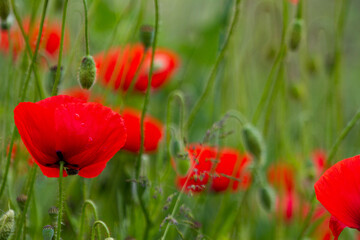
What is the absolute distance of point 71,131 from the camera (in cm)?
58

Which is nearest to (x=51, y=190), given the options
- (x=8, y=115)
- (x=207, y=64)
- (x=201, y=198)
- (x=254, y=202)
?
(x=8, y=115)

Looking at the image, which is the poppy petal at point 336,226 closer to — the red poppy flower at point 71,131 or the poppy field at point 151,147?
the poppy field at point 151,147

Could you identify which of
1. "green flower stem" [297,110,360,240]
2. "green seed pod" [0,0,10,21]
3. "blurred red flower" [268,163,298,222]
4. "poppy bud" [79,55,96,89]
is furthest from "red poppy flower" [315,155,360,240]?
"blurred red flower" [268,163,298,222]

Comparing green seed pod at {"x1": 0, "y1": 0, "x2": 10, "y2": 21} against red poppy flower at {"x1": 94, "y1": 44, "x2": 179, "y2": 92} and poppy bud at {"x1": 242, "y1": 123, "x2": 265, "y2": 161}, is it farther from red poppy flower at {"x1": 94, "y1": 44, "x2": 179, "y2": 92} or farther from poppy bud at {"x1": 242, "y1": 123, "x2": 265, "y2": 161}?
red poppy flower at {"x1": 94, "y1": 44, "x2": 179, "y2": 92}

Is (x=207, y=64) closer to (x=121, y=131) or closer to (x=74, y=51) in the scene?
(x=74, y=51)

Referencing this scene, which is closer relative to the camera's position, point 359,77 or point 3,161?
point 3,161

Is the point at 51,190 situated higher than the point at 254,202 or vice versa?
the point at 51,190

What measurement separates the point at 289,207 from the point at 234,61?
0.31 metres

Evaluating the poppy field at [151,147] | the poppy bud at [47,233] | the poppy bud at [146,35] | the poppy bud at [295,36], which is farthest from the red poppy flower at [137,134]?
the poppy bud at [47,233]

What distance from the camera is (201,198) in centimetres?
90

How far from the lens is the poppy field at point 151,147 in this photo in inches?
22.8

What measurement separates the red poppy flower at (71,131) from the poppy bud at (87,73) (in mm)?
63

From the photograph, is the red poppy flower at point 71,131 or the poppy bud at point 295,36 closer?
the red poppy flower at point 71,131

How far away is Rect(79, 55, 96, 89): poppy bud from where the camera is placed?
647mm
